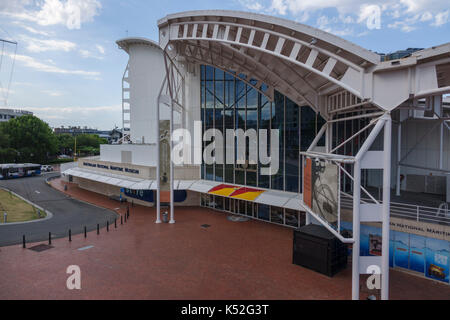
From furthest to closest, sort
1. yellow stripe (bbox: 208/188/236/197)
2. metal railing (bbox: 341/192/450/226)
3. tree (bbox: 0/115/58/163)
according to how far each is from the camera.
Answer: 1. tree (bbox: 0/115/58/163)
2. yellow stripe (bbox: 208/188/236/197)
3. metal railing (bbox: 341/192/450/226)

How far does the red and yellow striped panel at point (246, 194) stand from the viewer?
22481 millimetres

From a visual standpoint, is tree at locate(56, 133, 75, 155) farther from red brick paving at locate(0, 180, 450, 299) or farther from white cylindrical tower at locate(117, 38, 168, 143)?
red brick paving at locate(0, 180, 450, 299)

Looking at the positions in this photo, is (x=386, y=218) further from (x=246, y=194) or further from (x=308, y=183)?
(x=246, y=194)

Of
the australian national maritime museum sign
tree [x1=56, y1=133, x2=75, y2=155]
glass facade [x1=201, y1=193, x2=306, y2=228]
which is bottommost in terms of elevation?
glass facade [x1=201, y1=193, x2=306, y2=228]

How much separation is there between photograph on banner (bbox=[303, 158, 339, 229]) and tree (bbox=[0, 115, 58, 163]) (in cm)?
6781

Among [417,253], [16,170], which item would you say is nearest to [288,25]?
[417,253]

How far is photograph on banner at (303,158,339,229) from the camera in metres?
12.4

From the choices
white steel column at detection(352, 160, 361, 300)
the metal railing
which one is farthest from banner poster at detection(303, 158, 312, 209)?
white steel column at detection(352, 160, 361, 300)

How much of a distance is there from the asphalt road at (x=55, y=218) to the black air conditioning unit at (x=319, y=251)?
15473 mm

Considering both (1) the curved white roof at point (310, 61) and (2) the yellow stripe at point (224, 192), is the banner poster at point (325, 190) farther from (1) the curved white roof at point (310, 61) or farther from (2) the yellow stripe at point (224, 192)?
(2) the yellow stripe at point (224, 192)

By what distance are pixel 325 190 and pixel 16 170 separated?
55.4 m

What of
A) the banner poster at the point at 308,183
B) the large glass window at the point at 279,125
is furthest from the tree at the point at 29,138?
the banner poster at the point at 308,183

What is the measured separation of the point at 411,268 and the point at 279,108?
1406cm
